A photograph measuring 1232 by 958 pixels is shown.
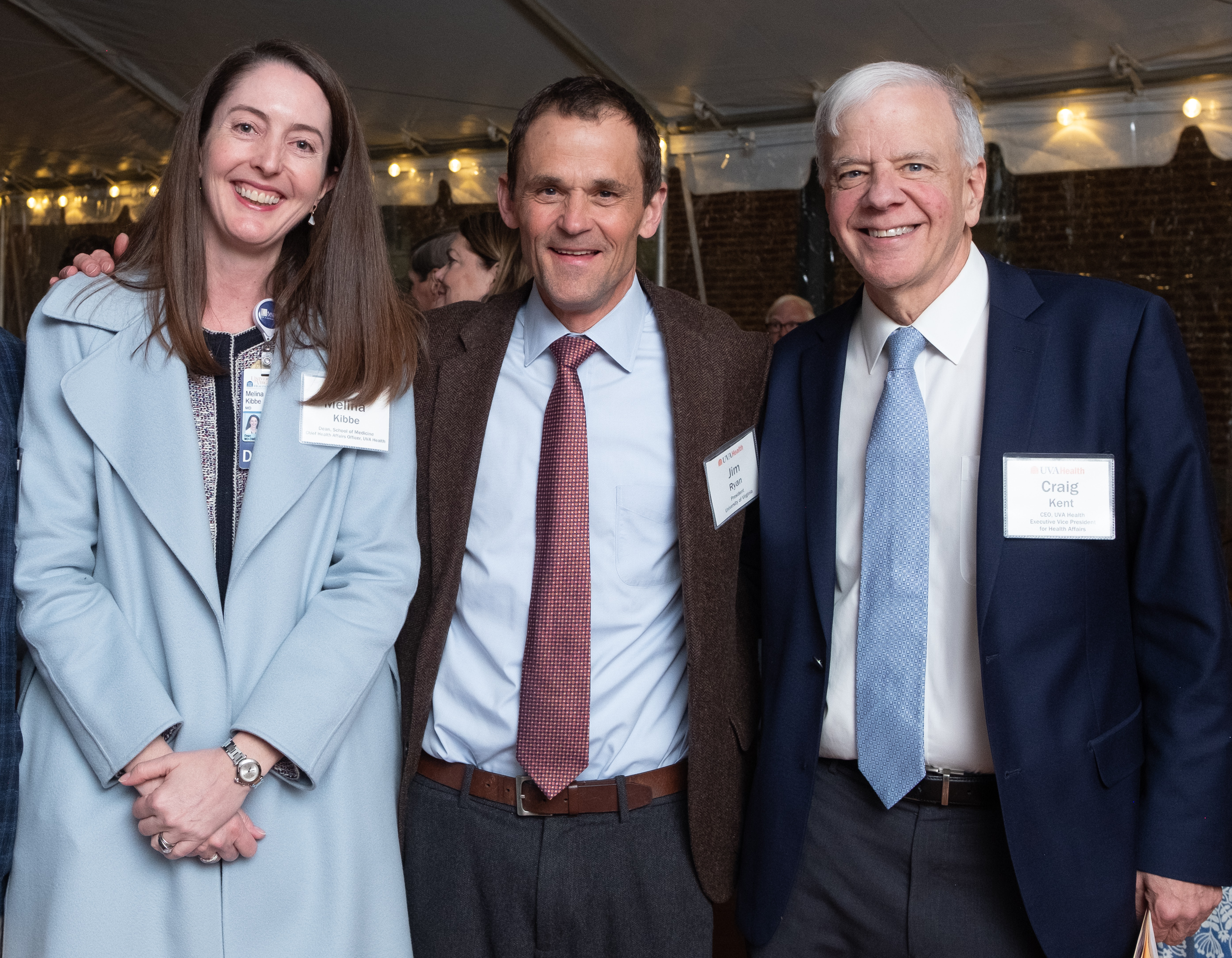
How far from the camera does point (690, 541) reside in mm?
1839

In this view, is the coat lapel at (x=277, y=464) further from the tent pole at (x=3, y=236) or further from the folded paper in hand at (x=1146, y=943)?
the tent pole at (x=3, y=236)

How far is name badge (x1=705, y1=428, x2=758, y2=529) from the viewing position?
188 centimetres

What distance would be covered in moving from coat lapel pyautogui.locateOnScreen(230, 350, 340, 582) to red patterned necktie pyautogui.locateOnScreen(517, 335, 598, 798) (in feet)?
1.23

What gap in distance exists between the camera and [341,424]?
66.3 inches

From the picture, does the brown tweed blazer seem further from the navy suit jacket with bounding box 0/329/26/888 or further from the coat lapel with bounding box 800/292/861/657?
the navy suit jacket with bounding box 0/329/26/888

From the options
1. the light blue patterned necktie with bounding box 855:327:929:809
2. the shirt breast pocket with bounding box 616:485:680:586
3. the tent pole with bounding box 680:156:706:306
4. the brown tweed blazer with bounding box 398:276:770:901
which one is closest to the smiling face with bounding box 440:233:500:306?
the brown tweed blazer with bounding box 398:276:770:901

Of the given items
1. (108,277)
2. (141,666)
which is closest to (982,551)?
(141,666)

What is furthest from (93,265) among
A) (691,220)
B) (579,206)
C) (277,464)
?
(691,220)

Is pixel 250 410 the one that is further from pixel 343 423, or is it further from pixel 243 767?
pixel 243 767

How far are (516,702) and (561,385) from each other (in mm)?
547

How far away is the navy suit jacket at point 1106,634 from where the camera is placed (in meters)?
1.59

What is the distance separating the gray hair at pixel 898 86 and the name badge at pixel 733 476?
21.3 inches

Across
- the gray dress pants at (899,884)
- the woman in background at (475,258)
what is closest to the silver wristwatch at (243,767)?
the gray dress pants at (899,884)

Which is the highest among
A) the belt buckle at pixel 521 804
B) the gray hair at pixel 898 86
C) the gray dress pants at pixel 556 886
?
the gray hair at pixel 898 86
